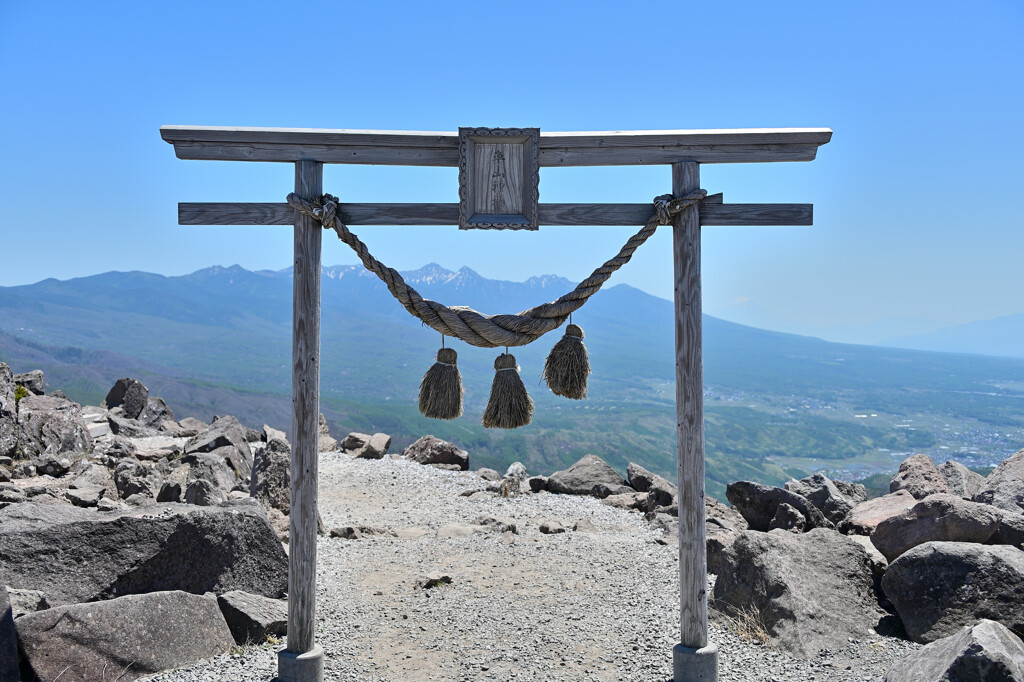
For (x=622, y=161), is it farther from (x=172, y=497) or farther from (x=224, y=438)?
(x=224, y=438)

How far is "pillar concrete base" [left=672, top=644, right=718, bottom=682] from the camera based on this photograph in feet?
19.2

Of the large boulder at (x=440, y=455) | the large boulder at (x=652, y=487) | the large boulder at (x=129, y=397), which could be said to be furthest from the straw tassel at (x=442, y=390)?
the large boulder at (x=129, y=397)

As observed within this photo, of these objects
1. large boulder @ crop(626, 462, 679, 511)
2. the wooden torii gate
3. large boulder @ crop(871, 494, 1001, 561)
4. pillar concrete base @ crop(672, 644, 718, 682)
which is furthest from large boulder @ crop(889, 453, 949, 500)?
the wooden torii gate

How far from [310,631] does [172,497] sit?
204 inches

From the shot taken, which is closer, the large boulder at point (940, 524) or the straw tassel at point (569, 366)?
the straw tassel at point (569, 366)

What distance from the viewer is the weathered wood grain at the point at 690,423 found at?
5.86 meters

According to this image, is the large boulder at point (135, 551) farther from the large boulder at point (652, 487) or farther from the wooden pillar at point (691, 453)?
the large boulder at point (652, 487)

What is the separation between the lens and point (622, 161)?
5902mm

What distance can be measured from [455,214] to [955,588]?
17.1ft

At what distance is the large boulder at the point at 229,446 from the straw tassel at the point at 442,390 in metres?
8.33

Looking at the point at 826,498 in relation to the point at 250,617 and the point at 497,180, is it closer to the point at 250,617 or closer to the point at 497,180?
the point at 497,180

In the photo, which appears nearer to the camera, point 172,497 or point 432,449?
point 172,497

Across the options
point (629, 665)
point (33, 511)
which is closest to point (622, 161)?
point (629, 665)

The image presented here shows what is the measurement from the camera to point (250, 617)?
6.59 metres
